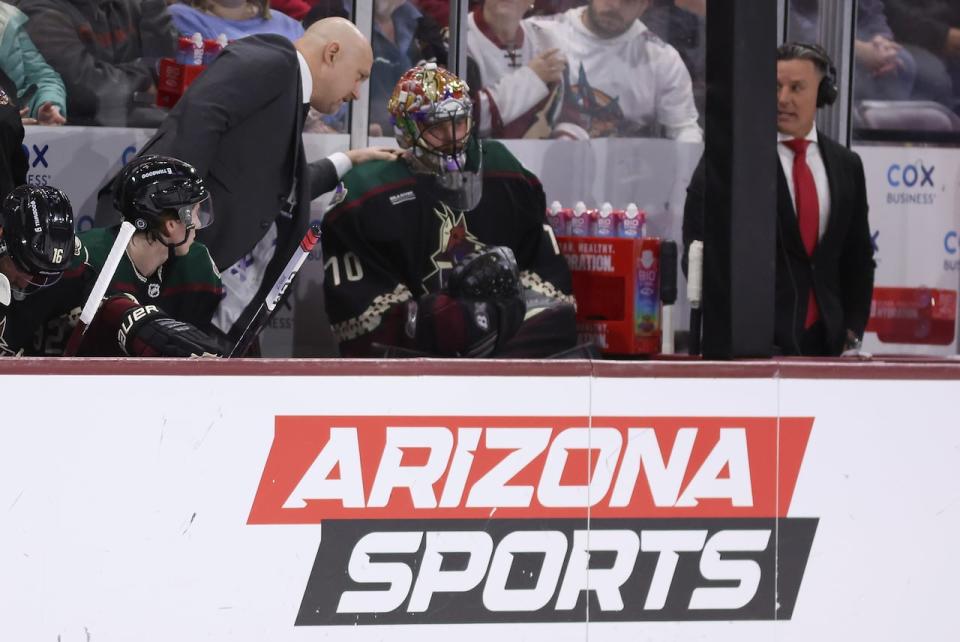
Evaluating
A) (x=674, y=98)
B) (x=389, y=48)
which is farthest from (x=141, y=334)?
(x=674, y=98)

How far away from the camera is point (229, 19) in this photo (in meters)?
4.40

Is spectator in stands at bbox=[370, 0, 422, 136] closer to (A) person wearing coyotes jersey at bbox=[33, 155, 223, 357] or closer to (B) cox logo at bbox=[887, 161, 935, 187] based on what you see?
(A) person wearing coyotes jersey at bbox=[33, 155, 223, 357]

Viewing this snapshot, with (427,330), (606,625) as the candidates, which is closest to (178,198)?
(427,330)

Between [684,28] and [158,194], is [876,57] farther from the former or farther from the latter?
[158,194]

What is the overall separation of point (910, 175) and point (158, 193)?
10.3 feet

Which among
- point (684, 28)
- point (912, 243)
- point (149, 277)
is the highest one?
point (684, 28)

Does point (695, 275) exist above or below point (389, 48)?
below

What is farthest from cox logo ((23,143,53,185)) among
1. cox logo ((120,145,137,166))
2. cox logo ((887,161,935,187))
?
cox logo ((887,161,935,187))

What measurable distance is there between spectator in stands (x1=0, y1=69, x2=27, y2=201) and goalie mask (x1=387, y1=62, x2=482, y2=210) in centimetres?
103

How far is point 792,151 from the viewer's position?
13.3ft

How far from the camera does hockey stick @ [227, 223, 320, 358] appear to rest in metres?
3.03

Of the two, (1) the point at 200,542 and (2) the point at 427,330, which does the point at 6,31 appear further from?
(1) the point at 200,542

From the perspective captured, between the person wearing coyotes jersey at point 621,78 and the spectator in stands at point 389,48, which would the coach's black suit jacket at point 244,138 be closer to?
the spectator in stands at point 389,48

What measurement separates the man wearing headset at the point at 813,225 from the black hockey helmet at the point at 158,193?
5.26 feet
